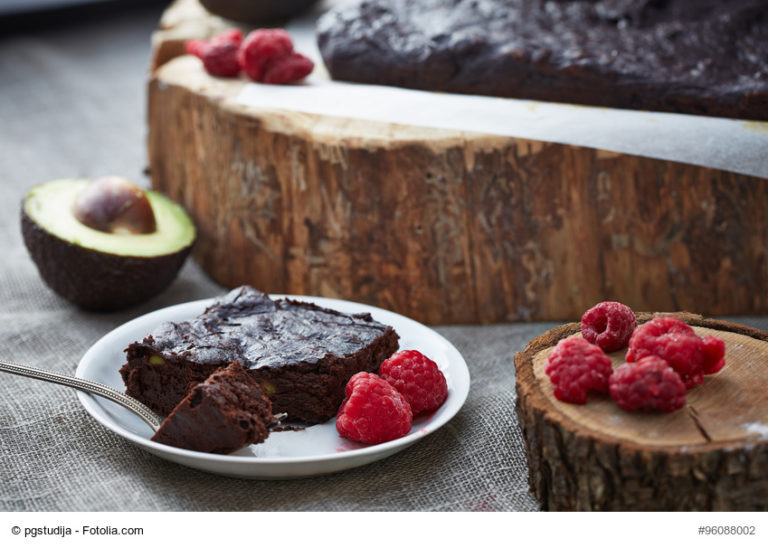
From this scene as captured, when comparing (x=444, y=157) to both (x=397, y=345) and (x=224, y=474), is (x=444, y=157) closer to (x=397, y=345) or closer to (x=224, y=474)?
(x=397, y=345)

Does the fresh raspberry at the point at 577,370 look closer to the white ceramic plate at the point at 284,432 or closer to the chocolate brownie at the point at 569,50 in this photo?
the white ceramic plate at the point at 284,432

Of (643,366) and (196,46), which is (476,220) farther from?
(196,46)

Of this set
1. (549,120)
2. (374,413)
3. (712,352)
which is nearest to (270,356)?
(374,413)

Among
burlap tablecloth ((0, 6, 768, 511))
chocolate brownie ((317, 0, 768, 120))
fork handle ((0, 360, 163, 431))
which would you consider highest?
chocolate brownie ((317, 0, 768, 120))

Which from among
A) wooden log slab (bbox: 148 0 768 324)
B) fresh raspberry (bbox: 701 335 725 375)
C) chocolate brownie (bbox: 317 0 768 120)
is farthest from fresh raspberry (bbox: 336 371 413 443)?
chocolate brownie (bbox: 317 0 768 120)

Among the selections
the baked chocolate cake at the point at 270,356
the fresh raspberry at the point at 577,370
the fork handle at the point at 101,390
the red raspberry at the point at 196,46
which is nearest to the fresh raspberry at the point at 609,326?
the fresh raspberry at the point at 577,370

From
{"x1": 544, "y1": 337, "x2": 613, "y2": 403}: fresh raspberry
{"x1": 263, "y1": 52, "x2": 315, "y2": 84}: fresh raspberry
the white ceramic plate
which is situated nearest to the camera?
{"x1": 544, "y1": 337, "x2": 613, "y2": 403}: fresh raspberry

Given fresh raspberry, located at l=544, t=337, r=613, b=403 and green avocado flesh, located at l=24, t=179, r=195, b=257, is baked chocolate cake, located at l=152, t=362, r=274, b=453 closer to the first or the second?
fresh raspberry, located at l=544, t=337, r=613, b=403

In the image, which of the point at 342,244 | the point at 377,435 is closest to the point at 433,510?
the point at 377,435
